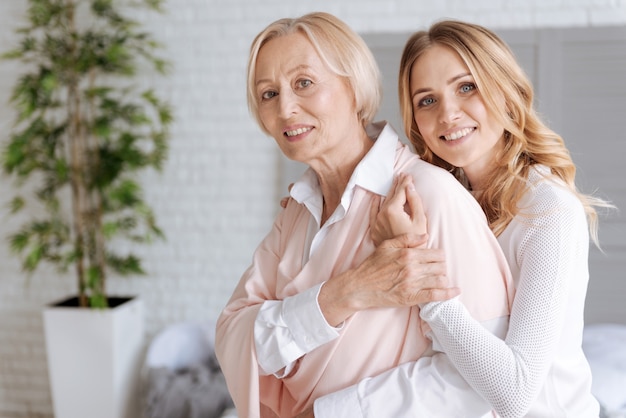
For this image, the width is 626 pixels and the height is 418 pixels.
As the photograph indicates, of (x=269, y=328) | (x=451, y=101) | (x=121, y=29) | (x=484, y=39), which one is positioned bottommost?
(x=269, y=328)

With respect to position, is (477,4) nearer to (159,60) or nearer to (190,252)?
(159,60)

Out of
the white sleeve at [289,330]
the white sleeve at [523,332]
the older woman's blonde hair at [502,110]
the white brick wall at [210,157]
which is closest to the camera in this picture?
the white sleeve at [523,332]

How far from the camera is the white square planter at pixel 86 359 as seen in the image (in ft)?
11.4

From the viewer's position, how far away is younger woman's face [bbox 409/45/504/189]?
1385 millimetres

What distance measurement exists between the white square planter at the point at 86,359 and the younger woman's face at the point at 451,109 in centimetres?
253

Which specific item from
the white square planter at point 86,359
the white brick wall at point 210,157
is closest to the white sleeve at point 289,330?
the white square planter at point 86,359

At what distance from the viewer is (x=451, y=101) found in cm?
139

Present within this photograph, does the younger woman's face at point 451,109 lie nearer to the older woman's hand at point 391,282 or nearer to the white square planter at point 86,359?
the older woman's hand at point 391,282

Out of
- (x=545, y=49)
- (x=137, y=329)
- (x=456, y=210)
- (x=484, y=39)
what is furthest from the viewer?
(x=137, y=329)

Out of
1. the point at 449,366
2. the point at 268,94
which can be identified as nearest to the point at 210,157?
the point at 268,94

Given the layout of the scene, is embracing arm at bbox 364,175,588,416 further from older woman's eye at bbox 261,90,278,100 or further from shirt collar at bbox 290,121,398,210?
older woman's eye at bbox 261,90,278,100

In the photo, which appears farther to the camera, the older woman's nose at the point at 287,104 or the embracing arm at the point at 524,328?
the older woman's nose at the point at 287,104

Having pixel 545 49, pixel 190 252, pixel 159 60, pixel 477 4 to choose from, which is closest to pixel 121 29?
pixel 159 60

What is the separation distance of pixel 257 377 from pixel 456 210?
528mm
